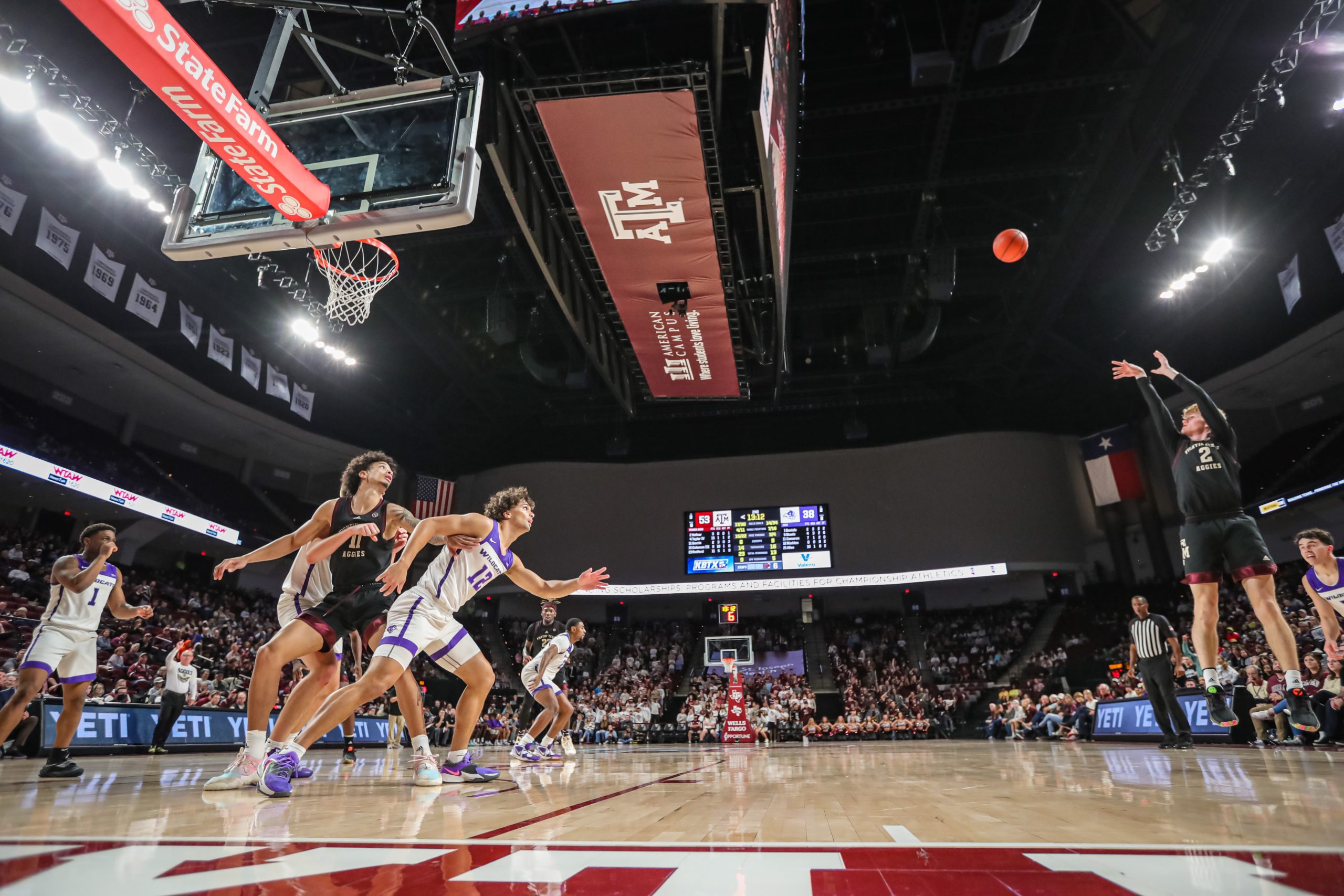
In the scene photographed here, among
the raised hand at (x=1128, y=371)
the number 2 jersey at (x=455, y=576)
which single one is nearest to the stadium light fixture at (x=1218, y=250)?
the raised hand at (x=1128, y=371)

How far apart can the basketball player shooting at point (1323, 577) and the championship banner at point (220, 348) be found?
671 inches

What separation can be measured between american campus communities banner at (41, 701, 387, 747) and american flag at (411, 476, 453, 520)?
925cm

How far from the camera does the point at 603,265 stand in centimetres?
901

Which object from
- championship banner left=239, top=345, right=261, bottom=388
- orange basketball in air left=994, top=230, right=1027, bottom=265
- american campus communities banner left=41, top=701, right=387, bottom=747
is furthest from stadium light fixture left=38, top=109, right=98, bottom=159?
orange basketball in air left=994, top=230, right=1027, bottom=265

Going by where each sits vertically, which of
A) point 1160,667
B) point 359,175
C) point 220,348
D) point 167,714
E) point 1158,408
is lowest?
point 167,714

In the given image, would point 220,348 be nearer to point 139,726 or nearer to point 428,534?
point 139,726

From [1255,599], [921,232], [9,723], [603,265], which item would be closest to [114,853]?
[9,723]

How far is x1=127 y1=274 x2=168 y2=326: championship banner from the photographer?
507 inches

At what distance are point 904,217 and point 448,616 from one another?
11932 mm

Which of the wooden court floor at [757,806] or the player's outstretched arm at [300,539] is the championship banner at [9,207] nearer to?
the wooden court floor at [757,806]

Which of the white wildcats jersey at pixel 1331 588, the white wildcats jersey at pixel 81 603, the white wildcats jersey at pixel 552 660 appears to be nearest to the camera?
the white wildcats jersey at pixel 81 603

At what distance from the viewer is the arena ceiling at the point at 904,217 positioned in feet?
29.0

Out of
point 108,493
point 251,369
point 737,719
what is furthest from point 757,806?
point 108,493

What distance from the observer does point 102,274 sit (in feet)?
40.6
